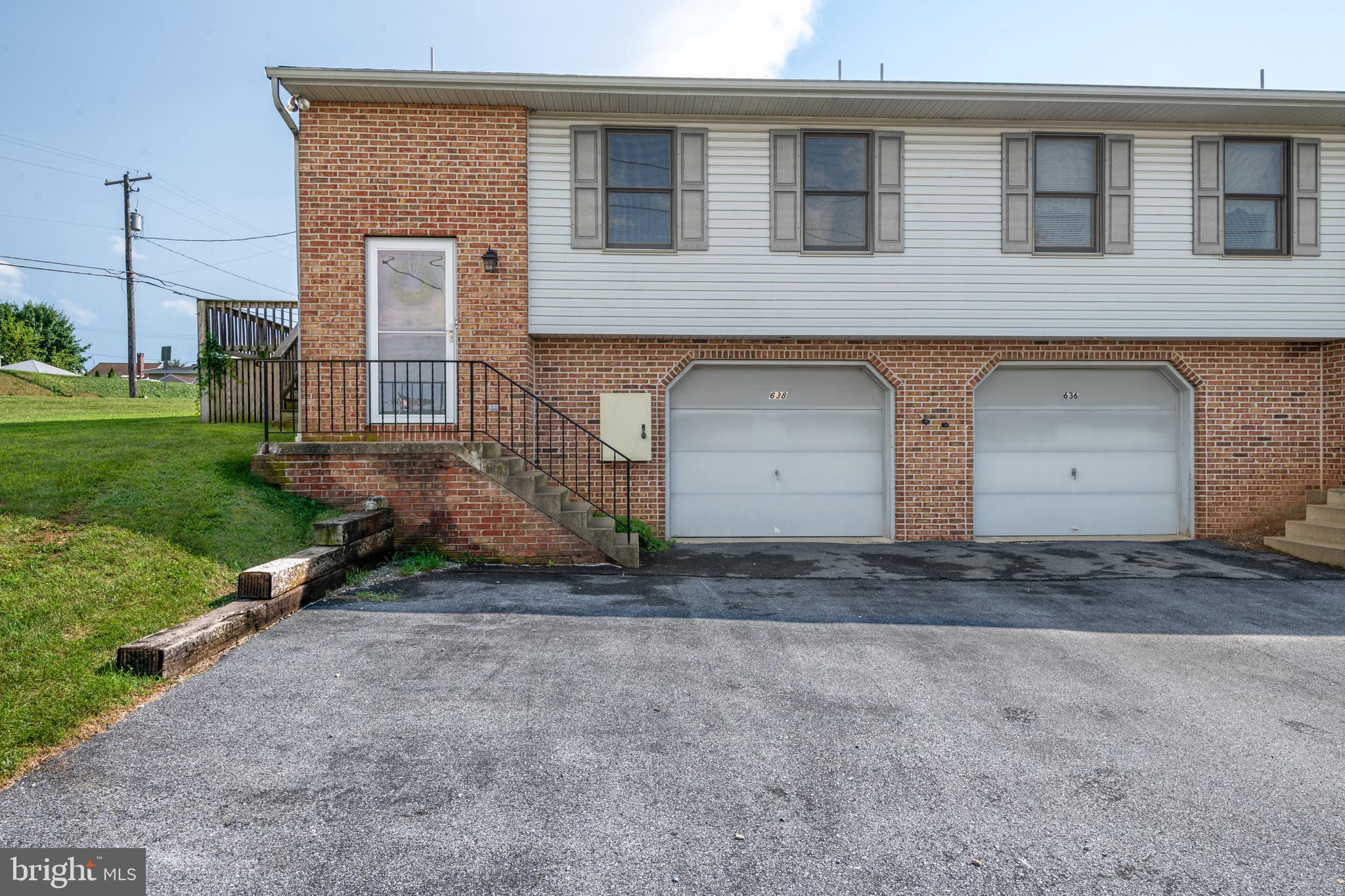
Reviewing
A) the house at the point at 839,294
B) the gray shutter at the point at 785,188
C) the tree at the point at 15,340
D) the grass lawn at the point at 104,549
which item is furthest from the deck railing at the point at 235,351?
the tree at the point at 15,340

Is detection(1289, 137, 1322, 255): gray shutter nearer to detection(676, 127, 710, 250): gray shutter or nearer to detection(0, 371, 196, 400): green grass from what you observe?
detection(676, 127, 710, 250): gray shutter

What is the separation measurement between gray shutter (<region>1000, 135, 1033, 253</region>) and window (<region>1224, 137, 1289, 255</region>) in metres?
2.64

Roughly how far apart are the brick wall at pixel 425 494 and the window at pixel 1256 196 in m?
9.77

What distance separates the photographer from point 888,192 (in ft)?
30.9

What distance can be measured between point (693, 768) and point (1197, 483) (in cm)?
955

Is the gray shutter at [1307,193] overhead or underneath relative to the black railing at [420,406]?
overhead

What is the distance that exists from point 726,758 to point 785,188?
7.60 m

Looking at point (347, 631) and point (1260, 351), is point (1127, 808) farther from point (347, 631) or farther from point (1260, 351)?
point (1260, 351)

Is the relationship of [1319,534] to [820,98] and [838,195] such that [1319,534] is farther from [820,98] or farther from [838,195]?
[820,98]

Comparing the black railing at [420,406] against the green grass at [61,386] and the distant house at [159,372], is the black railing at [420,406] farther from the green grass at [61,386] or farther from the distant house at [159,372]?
the distant house at [159,372]

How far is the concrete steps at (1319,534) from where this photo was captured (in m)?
8.65

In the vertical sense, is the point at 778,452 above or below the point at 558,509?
above

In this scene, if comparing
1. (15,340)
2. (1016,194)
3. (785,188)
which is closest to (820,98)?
(785,188)

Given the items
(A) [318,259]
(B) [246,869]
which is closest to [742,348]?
(A) [318,259]
